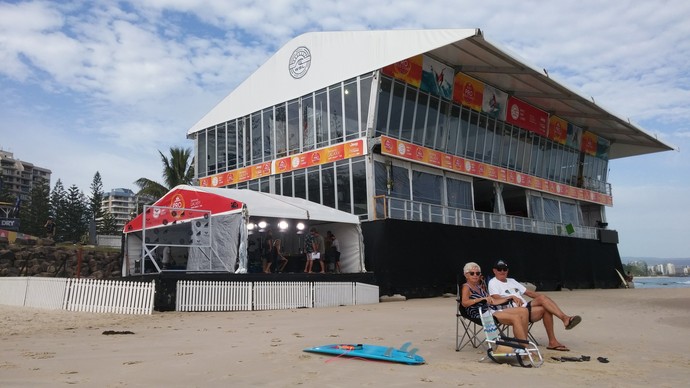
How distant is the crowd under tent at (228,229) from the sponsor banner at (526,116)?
43.1 feet

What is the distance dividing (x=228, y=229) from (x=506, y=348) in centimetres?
1105

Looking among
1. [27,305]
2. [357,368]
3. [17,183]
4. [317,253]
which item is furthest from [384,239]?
[17,183]

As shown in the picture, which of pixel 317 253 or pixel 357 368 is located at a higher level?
pixel 317 253

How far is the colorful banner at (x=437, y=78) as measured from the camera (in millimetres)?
21328

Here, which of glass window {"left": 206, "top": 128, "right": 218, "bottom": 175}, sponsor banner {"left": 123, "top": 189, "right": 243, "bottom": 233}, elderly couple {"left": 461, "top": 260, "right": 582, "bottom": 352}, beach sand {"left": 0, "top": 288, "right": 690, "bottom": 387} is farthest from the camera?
glass window {"left": 206, "top": 128, "right": 218, "bottom": 175}

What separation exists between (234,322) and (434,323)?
385 cm

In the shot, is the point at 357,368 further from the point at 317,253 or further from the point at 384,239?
the point at 384,239

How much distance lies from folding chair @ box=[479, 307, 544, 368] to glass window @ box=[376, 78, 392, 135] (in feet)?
48.1

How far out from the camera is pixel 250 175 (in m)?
24.8

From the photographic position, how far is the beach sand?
466 centimetres

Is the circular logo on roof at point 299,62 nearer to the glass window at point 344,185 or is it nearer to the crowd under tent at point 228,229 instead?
the glass window at point 344,185

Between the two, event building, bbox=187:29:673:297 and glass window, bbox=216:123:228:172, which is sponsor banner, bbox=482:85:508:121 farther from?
glass window, bbox=216:123:228:172

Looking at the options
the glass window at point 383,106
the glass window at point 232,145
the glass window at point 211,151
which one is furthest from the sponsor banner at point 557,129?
the glass window at point 211,151

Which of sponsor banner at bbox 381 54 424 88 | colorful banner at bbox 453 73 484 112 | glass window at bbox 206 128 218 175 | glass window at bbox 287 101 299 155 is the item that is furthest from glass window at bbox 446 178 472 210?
glass window at bbox 206 128 218 175
